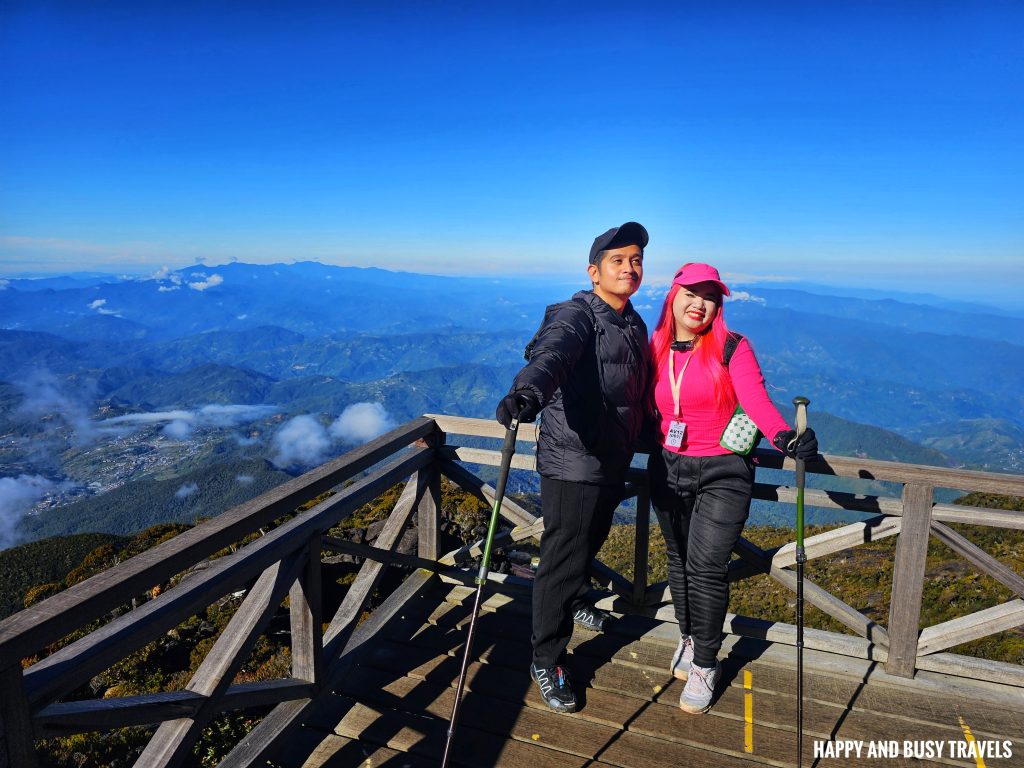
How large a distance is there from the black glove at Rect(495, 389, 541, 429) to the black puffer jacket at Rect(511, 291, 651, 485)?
442 mm

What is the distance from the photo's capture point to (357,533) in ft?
46.0

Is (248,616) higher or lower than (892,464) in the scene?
lower

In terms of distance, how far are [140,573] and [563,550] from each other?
7.69 feet

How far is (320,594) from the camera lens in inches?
144

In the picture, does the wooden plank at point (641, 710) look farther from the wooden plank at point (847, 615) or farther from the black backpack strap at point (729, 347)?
the black backpack strap at point (729, 347)

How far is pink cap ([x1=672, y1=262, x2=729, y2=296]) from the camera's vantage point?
3754 mm

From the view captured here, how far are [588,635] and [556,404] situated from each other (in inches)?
88.2

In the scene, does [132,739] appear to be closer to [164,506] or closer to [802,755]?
[802,755]

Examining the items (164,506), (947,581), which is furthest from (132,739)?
(164,506)

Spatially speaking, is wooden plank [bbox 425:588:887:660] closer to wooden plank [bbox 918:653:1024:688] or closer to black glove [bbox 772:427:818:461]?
wooden plank [bbox 918:653:1024:688]

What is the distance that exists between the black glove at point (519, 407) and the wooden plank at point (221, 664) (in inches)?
61.5

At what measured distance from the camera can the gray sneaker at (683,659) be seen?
4316mm

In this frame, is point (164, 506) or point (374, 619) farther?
point (164, 506)

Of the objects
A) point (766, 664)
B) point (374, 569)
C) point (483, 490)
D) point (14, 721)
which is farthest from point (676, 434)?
point (14, 721)
